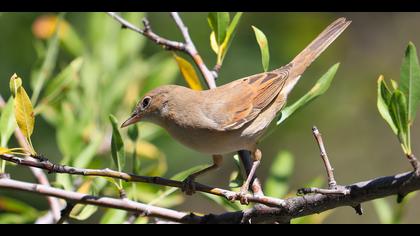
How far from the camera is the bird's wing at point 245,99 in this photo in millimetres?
3904

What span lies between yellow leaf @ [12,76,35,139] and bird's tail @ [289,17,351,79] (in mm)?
2316

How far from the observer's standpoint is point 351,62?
23.5ft

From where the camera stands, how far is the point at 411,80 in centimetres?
237

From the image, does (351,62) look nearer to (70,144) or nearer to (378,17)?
(378,17)

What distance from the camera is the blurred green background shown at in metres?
4.65

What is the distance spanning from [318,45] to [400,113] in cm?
219

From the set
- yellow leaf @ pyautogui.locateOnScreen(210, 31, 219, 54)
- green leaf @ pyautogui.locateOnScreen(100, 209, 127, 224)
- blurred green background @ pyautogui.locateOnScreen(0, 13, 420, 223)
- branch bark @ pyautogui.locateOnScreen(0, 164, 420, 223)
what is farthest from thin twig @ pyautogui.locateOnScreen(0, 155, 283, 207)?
blurred green background @ pyautogui.locateOnScreen(0, 13, 420, 223)

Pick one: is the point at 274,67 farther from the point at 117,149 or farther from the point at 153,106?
the point at 117,149

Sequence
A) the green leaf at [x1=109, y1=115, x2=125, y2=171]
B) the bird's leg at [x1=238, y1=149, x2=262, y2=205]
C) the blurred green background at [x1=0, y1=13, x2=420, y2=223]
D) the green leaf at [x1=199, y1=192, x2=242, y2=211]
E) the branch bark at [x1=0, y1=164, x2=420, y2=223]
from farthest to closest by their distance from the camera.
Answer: the blurred green background at [x1=0, y1=13, x2=420, y2=223]
the green leaf at [x1=199, y1=192, x2=242, y2=211]
the green leaf at [x1=109, y1=115, x2=125, y2=171]
the bird's leg at [x1=238, y1=149, x2=262, y2=205]
the branch bark at [x1=0, y1=164, x2=420, y2=223]

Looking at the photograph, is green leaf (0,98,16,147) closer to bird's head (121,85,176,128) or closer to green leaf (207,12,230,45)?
bird's head (121,85,176,128)

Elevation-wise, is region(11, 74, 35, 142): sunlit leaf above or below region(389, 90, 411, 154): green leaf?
above

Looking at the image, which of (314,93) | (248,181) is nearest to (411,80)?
(314,93)
